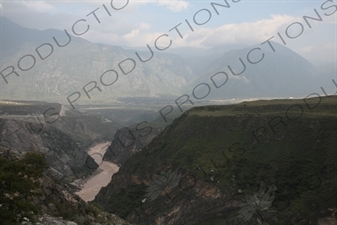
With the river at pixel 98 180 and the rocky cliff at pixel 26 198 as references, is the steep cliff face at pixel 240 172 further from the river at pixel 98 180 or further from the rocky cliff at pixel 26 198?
the rocky cliff at pixel 26 198

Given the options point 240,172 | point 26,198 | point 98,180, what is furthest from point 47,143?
point 26,198

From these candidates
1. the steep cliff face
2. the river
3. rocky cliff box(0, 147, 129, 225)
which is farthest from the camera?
the river

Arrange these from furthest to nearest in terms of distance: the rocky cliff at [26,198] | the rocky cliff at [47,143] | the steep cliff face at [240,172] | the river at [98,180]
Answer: the rocky cliff at [47,143]
the river at [98,180]
the steep cliff face at [240,172]
the rocky cliff at [26,198]

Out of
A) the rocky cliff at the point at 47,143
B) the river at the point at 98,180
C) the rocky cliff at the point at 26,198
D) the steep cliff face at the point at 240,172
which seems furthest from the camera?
the rocky cliff at the point at 47,143

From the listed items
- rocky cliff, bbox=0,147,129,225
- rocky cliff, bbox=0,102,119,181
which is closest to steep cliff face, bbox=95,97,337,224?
rocky cliff, bbox=0,102,119,181

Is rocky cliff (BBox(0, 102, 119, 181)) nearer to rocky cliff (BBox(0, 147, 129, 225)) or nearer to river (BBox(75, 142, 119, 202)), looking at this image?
river (BBox(75, 142, 119, 202))

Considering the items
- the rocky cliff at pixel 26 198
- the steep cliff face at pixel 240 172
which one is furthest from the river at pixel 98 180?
the rocky cliff at pixel 26 198

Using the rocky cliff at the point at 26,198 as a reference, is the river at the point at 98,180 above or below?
below

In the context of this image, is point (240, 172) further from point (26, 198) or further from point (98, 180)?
point (98, 180)

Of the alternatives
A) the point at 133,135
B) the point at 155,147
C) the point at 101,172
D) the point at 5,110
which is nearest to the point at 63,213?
the point at 155,147

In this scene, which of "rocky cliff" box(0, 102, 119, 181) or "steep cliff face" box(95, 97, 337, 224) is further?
"rocky cliff" box(0, 102, 119, 181)
